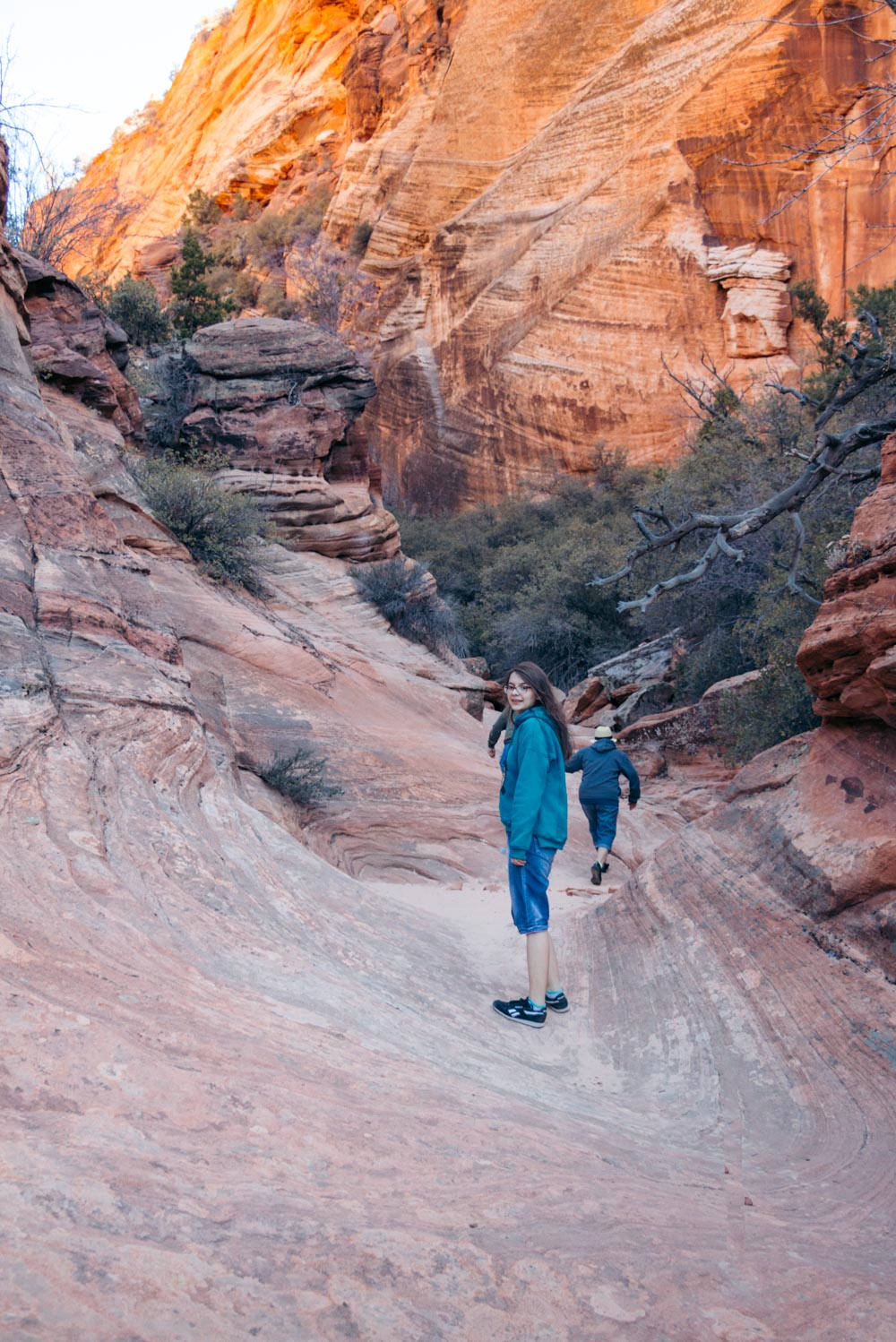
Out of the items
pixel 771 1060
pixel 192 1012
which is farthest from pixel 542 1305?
pixel 771 1060

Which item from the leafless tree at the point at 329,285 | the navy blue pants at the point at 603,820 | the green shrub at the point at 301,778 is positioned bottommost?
the navy blue pants at the point at 603,820

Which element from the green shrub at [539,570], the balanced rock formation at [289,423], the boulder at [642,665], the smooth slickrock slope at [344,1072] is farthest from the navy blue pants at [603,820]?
the green shrub at [539,570]

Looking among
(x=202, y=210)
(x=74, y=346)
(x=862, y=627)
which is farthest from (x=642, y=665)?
(x=202, y=210)

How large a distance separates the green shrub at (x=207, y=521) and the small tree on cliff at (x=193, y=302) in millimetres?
11804

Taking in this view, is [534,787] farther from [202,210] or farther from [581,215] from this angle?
[202,210]

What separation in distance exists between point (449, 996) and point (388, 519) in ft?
43.6

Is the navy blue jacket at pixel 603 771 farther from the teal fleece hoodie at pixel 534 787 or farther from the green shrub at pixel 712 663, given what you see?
the green shrub at pixel 712 663

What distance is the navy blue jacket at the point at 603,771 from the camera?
791 centimetres

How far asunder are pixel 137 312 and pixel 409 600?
411 inches

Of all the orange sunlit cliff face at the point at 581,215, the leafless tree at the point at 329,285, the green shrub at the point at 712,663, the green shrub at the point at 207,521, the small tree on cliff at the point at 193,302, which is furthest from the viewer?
the leafless tree at the point at 329,285

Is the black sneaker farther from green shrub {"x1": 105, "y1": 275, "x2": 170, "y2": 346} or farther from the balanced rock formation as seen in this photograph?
green shrub {"x1": 105, "y1": 275, "x2": 170, "y2": 346}

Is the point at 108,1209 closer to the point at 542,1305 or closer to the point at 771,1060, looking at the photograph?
the point at 542,1305

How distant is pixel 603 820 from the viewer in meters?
7.98

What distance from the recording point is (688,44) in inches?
1031
